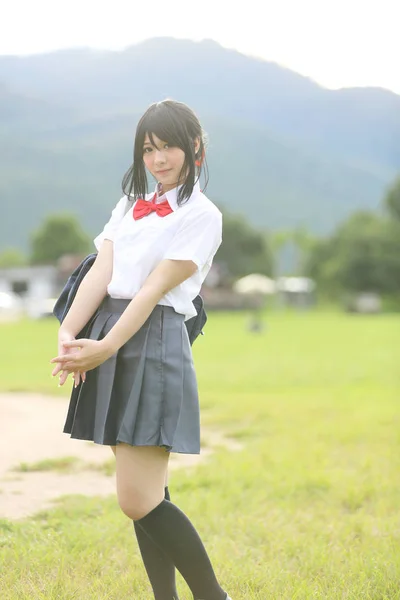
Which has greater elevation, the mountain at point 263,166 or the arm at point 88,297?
the arm at point 88,297

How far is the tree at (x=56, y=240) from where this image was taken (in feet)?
274

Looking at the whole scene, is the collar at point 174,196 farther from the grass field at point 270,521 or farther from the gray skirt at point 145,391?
the grass field at point 270,521

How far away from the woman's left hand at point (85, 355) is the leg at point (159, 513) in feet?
0.85

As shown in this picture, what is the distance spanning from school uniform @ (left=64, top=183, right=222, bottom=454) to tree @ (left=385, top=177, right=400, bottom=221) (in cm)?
6745

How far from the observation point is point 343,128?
377 feet

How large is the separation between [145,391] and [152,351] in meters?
0.12

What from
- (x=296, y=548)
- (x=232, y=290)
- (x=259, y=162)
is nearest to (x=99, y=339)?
(x=296, y=548)

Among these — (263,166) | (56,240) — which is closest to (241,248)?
(56,240)

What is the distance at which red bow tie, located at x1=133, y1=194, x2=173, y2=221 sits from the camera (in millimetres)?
2557

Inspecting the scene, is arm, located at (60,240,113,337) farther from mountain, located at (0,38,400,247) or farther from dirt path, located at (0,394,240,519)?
mountain, located at (0,38,400,247)

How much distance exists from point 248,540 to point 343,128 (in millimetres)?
115116

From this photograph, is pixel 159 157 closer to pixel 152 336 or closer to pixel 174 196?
pixel 174 196

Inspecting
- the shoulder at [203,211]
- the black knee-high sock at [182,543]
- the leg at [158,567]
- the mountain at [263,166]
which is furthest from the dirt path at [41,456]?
the mountain at [263,166]

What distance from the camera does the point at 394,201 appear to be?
Answer: 6869cm
